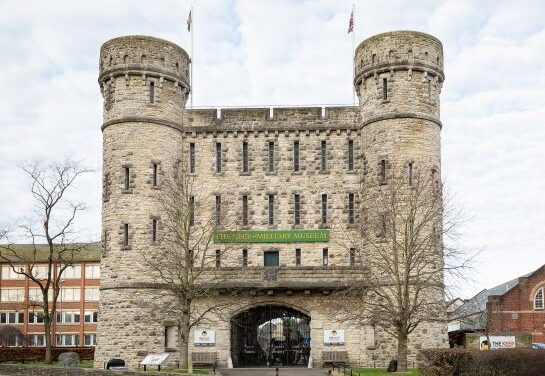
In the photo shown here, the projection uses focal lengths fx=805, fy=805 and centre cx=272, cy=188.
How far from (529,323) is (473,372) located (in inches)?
1310

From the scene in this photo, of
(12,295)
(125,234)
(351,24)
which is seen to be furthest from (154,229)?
(12,295)

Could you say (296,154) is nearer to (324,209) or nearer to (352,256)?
(324,209)

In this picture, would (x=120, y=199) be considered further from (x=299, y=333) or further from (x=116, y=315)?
(x=299, y=333)

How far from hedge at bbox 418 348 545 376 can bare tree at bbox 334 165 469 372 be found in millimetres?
6433

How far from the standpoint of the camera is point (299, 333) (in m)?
42.4

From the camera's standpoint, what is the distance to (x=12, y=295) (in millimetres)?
85188

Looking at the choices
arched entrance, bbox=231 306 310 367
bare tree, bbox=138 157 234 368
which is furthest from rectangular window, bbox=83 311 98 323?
bare tree, bbox=138 157 234 368

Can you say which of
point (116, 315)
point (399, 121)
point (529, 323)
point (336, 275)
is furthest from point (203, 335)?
point (529, 323)

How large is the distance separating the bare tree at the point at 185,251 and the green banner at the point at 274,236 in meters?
0.54

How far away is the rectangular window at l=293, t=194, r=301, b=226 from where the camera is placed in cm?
4181

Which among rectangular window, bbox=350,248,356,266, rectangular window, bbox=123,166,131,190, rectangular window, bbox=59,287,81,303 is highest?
rectangular window, bbox=123,166,131,190

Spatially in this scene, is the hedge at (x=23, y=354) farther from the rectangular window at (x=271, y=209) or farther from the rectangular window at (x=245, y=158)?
the rectangular window at (x=245, y=158)

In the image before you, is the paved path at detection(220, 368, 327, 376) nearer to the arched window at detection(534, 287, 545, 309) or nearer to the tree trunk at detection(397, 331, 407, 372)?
the tree trunk at detection(397, 331, 407, 372)

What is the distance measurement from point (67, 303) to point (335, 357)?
2029 inches
